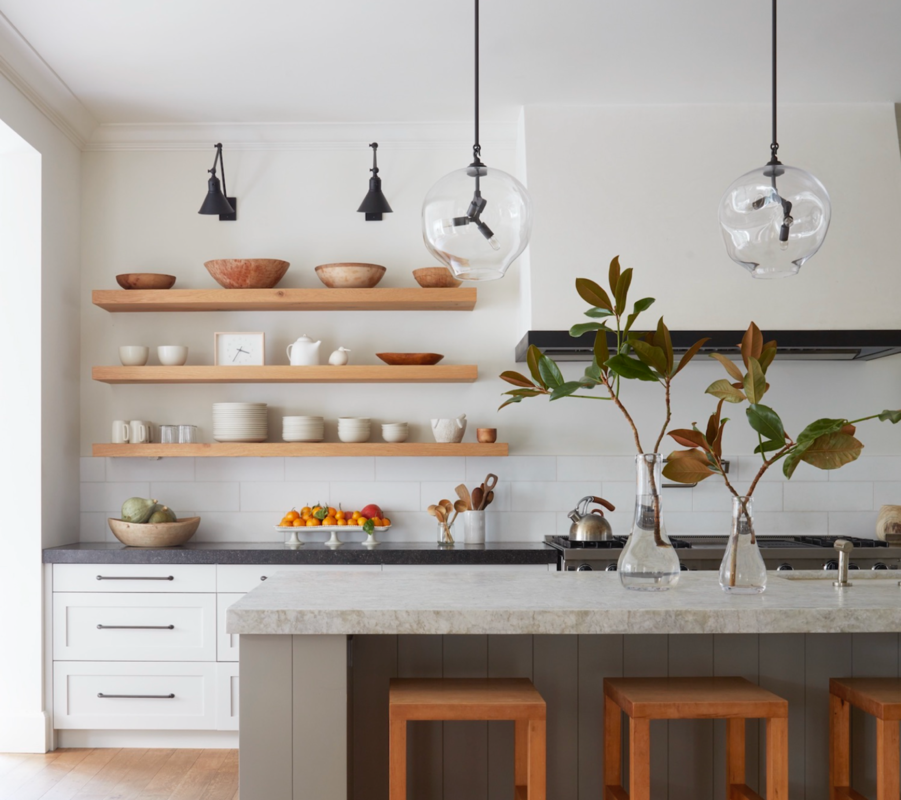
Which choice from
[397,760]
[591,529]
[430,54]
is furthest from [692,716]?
[430,54]

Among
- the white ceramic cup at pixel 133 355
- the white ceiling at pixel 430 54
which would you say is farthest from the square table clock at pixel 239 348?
the white ceiling at pixel 430 54

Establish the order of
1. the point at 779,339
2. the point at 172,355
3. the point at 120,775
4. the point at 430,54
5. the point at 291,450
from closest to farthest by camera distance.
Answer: the point at 120,775, the point at 430,54, the point at 779,339, the point at 291,450, the point at 172,355

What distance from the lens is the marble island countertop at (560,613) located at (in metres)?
1.78

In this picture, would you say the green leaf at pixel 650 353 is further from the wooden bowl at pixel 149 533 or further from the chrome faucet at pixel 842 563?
the wooden bowl at pixel 149 533

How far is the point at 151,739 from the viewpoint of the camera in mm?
3803

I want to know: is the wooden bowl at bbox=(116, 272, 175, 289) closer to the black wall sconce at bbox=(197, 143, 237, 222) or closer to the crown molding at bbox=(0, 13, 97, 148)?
the black wall sconce at bbox=(197, 143, 237, 222)

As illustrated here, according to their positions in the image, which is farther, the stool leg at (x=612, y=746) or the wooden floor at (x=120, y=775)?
the wooden floor at (x=120, y=775)

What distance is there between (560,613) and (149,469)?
10.1 ft

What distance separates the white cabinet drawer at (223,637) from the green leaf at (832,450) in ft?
8.73

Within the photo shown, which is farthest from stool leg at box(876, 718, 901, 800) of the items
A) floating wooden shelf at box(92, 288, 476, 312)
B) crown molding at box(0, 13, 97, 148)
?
crown molding at box(0, 13, 97, 148)

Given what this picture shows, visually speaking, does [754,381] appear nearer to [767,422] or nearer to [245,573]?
[767,422]

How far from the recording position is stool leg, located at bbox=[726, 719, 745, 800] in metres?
2.10

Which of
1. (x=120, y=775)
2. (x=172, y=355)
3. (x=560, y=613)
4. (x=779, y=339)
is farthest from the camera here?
(x=172, y=355)

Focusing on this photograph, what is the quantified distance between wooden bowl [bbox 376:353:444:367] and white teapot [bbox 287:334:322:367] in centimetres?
31
